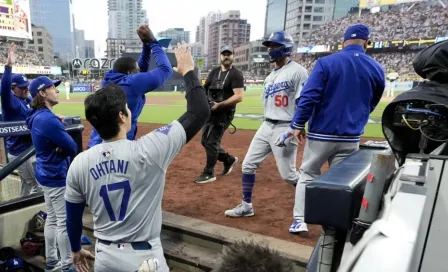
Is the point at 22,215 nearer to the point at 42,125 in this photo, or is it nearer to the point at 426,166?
the point at 42,125

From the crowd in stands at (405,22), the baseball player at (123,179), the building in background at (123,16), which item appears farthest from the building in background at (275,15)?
the baseball player at (123,179)

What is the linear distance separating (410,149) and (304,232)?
1.95 m

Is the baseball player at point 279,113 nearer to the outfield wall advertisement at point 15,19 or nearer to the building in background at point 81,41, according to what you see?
the outfield wall advertisement at point 15,19

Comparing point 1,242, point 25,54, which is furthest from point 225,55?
point 25,54

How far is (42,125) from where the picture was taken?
106 inches

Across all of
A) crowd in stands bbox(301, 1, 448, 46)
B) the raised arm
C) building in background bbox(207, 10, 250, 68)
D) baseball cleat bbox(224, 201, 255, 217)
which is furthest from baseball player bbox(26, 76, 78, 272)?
building in background bbox(207, 10, 250, 68)

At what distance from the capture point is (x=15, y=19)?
43.0 m

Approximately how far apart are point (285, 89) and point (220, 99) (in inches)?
63.1

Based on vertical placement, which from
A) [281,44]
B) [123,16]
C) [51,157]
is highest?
[123,16]

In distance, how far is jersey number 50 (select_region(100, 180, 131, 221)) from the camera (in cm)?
172

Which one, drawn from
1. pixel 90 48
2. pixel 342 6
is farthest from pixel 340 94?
pixel 90 48

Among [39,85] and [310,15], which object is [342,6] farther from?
[39,85]

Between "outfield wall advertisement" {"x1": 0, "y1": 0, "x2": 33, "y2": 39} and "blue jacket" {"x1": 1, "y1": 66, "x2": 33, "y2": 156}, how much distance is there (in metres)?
47.0

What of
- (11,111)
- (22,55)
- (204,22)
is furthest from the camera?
(204,22)
